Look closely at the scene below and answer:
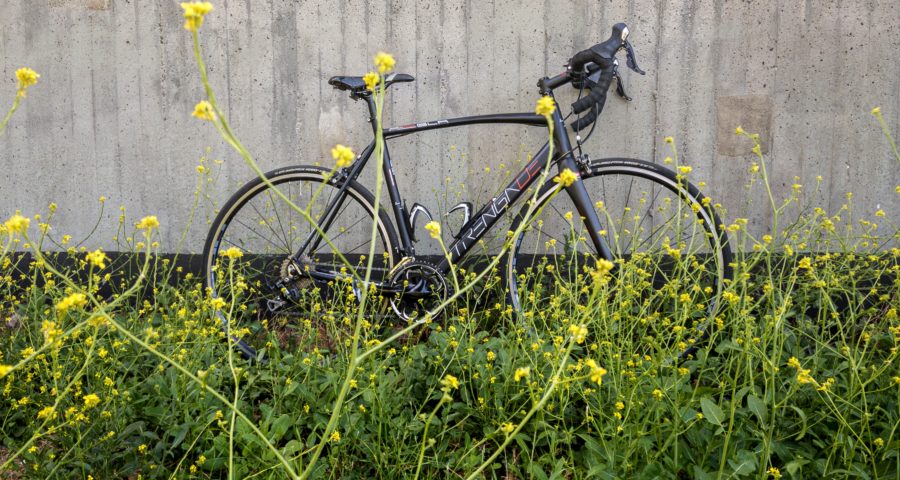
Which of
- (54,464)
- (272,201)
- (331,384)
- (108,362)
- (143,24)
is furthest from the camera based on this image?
(143,24)

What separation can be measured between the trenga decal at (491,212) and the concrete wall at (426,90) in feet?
2.03

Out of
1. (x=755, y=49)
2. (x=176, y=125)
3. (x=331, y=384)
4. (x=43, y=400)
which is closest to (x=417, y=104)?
(x=176, y=125)

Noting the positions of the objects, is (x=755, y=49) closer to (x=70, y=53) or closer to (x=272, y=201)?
(x=272, y=201)

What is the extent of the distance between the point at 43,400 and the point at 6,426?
0.15 metres

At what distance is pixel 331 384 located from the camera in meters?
2.54

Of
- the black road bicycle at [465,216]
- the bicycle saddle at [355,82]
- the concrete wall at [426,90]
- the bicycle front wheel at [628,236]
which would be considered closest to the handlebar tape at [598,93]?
the black road bicycle at [465,216]

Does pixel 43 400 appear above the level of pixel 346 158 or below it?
below

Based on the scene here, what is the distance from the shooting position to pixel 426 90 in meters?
4.05

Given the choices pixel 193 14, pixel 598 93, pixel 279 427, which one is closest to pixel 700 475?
pixel 279 427

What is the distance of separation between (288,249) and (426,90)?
1.02 metres

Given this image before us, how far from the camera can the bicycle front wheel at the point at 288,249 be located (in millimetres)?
3406

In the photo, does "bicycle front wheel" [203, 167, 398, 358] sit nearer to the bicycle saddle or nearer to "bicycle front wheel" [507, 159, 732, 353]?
the bicycle saddle

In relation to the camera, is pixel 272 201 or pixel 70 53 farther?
pixel 70 53

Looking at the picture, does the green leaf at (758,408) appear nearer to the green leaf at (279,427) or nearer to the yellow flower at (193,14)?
the green leaf at (279,427)
